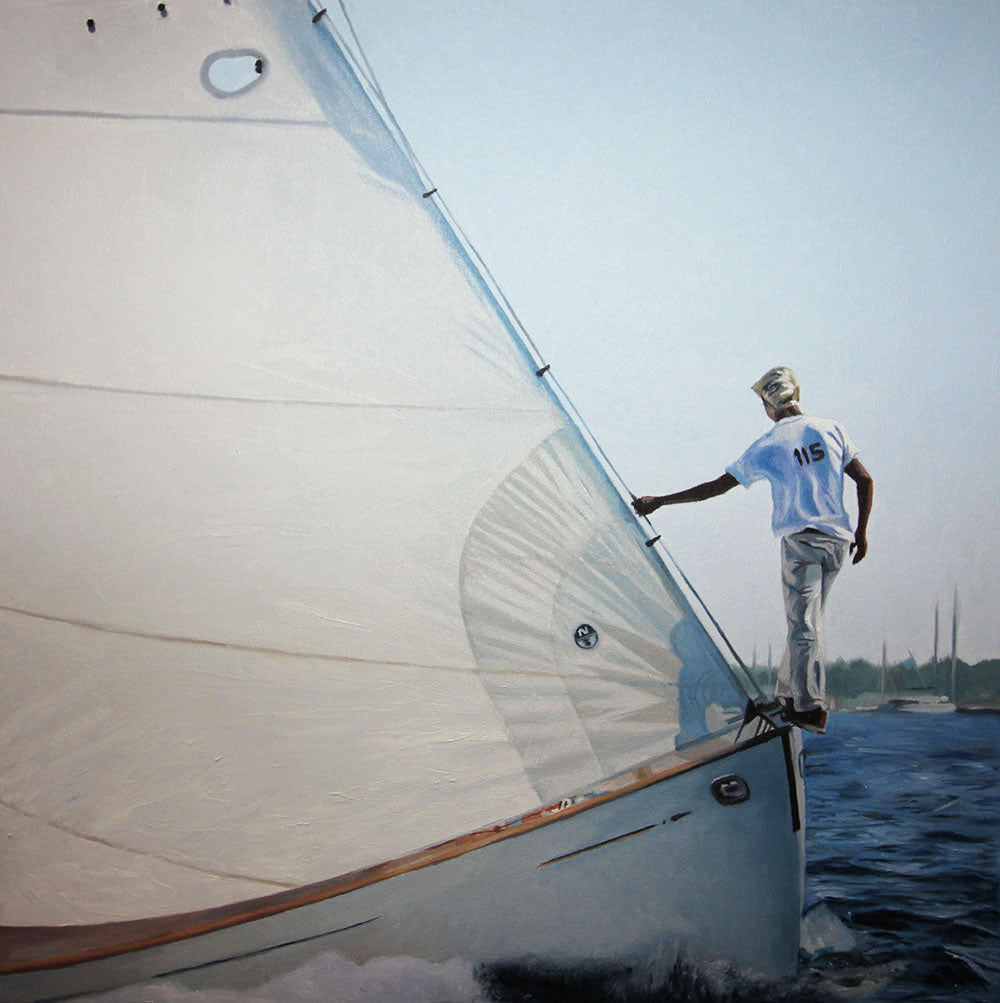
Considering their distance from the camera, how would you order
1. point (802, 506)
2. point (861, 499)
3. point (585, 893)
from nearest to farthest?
point (585, 893)
point (802, 506)
point (861, 499)

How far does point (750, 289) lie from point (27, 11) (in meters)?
1.63

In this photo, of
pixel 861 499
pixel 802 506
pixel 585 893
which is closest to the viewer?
pixel 585 893

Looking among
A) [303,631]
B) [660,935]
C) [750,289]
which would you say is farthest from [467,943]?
[750,289]

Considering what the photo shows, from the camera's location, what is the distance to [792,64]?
1951 mm

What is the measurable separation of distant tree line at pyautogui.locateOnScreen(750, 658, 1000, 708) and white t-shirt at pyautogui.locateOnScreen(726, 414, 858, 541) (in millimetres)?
362

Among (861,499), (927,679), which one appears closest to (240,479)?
(861,499)

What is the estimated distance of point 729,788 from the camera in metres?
1.52

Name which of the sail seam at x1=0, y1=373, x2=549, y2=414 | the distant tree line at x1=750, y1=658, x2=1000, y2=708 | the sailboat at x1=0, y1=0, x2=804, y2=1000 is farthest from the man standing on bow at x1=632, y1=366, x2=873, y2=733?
the sail seam at x1=0, y1=373, x2=549, y2=414

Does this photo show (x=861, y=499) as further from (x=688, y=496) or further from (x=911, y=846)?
(x=911, y=846)

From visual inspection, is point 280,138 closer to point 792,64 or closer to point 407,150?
point 407,150

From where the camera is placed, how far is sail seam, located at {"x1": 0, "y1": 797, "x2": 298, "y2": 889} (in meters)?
1.67

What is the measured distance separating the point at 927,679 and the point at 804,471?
0.63 metres

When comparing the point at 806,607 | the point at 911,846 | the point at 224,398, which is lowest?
the point at 911,846

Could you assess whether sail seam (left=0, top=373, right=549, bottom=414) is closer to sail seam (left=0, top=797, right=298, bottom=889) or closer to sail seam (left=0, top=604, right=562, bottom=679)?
sail seam (left=0, top=604, right=562, bottom=679)
